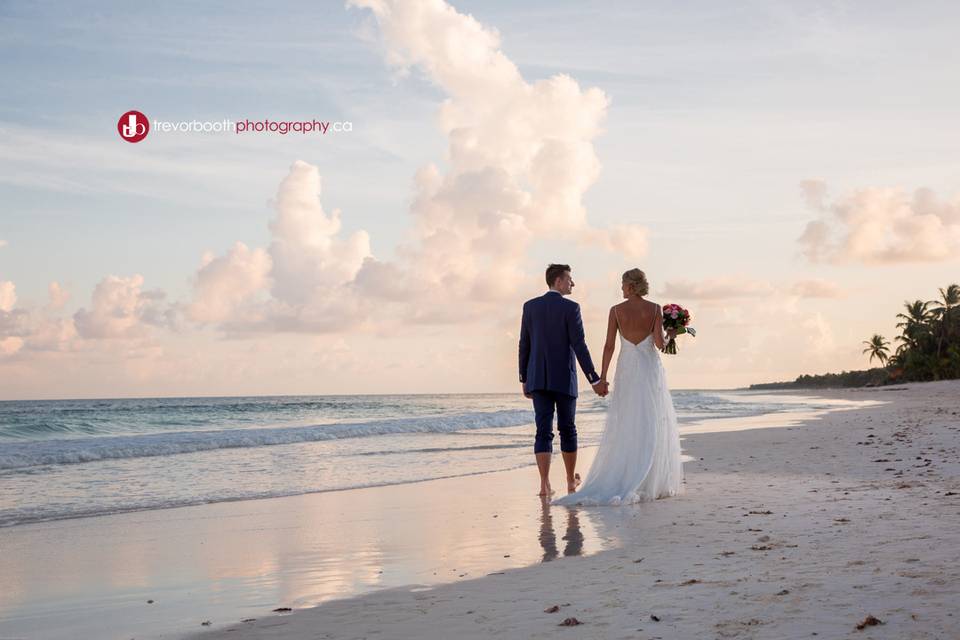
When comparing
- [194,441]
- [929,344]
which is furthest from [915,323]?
[194,441]

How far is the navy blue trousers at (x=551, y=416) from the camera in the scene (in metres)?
8.90

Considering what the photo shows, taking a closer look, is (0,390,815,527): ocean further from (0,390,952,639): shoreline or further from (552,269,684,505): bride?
(552,269,684,505): bride

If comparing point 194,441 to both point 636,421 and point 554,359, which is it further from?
point 636,421

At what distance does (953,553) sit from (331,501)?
6.64 metres

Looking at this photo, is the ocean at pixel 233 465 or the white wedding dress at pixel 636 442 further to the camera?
the ocean at pixel 233 465

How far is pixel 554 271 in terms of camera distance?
353 inches

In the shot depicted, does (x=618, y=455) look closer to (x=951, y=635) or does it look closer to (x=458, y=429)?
(x=951, y=635)

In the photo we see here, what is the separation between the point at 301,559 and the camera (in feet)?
20.3

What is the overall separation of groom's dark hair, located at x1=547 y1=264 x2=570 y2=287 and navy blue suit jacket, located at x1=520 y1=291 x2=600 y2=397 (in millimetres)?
133

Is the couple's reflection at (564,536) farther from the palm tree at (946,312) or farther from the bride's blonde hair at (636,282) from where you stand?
the palm tree at (946,312)

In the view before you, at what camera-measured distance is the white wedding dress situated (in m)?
8.37

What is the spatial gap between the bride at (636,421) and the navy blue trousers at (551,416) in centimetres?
41

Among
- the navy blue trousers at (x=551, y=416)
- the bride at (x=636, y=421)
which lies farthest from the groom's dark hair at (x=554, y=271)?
the navy blue trousers at (x=551, y=416)

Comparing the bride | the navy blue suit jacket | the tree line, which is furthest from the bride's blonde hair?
the tree line
